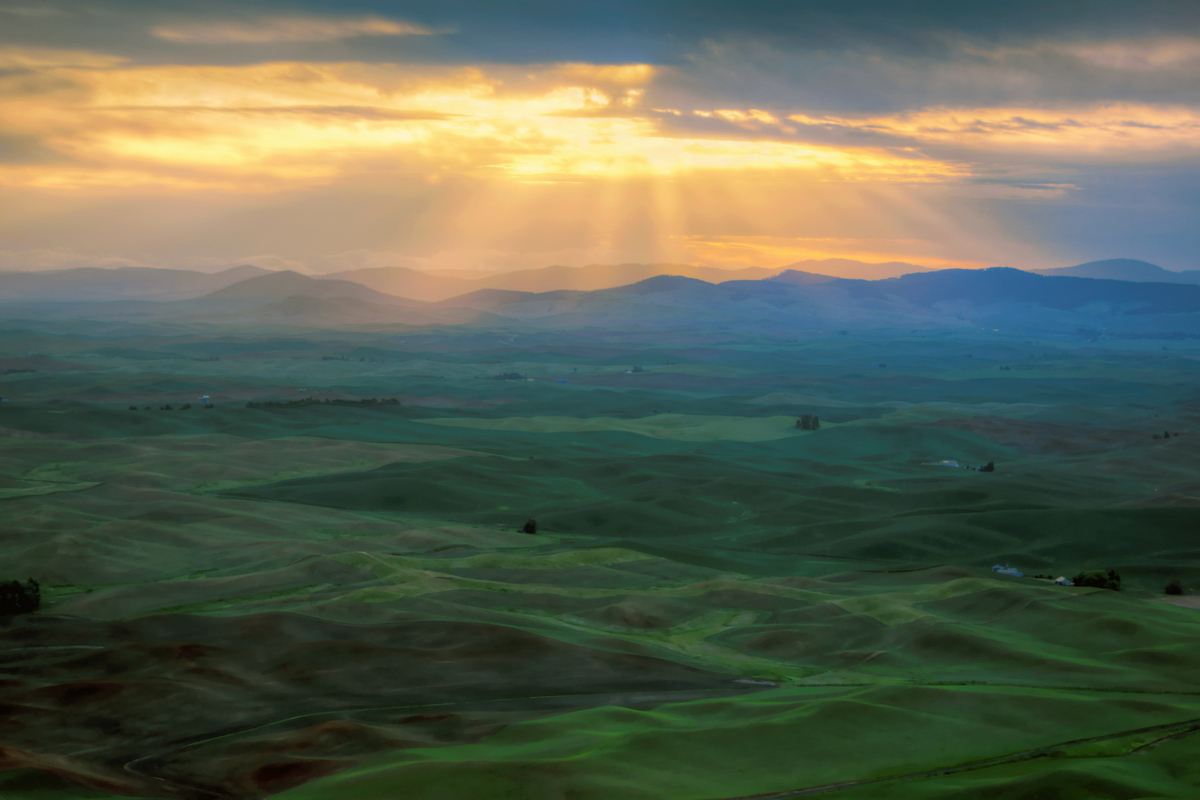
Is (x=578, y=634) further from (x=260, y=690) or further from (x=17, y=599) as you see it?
(x=17, y=599)

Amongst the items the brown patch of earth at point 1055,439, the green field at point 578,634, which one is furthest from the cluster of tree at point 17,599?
the brown patch of earth at point 1055,439

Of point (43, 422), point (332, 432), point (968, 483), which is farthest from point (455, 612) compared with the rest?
point (43, 422)

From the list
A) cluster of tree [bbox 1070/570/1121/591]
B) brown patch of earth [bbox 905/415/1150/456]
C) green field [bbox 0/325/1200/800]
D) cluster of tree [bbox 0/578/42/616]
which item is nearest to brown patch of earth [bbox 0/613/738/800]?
green field [bbox 0/325/1200/800]

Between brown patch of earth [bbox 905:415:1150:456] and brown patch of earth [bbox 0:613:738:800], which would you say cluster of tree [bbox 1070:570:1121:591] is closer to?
brown patch of earth [bbox 0:613:738:800]

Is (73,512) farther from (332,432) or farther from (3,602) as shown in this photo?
(332,432)

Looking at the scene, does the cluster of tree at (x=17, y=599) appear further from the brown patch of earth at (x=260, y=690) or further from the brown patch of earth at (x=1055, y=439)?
the brown patch of earth at (x=1055, y=439)

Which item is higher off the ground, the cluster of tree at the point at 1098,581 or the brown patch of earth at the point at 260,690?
the brown patch of earth at the point at 260,690
